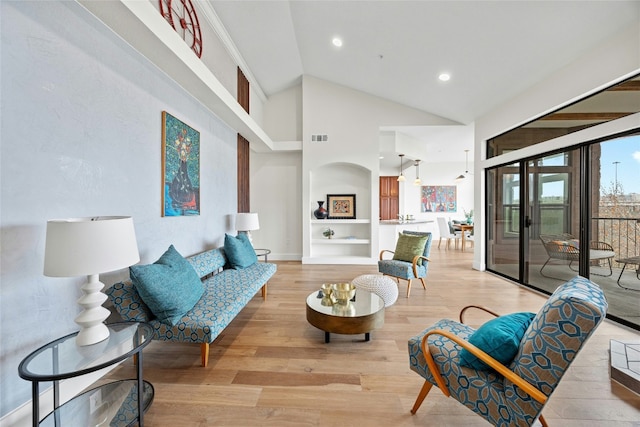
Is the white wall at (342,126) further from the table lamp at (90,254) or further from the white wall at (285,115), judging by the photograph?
the table lamp at (90,254)

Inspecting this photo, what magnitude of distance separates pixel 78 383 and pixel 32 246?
0.99 m

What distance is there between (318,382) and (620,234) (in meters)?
3.53

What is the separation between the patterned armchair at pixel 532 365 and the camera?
1.05 meters

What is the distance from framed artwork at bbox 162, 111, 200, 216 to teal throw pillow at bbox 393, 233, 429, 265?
3.14 metres

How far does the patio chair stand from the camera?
292 centimetres

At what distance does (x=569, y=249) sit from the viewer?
11.0ft

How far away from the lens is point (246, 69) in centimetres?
490

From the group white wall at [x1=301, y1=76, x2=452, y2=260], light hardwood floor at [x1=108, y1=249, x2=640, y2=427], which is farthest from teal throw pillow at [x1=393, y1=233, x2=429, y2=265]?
white wall at [x1=301, y1=76, x2=452, y2=260]

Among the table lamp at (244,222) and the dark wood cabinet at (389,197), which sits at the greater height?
the dark wood cabinet at (389,197)

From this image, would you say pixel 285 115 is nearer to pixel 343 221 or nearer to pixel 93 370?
pixel 343 221

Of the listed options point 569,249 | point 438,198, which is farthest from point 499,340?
point 438,198

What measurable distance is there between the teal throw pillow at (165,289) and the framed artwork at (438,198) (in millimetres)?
8878

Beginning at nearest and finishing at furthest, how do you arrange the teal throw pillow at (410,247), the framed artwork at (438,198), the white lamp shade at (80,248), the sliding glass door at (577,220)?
1. the white lamp shade at (80,248)
2. the sliding glass door at (577,220)
3. the teal throw pillow at (410,247)
4. the framed artwork at (438,198)

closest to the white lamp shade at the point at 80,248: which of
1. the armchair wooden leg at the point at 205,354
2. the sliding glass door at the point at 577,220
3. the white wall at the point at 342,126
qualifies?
the armchair wooden leg at the point at 205,354
